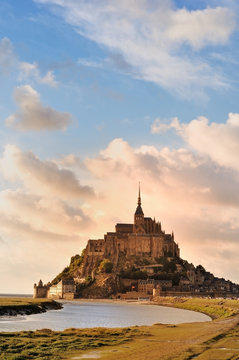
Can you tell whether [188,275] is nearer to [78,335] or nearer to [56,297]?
[56,297]

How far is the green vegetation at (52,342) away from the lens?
31.7m

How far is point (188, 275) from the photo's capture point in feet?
606

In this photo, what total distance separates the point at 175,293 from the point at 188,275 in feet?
78.8

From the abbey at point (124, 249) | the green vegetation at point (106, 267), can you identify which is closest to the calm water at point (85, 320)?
the green vegetation at point (106, 267)

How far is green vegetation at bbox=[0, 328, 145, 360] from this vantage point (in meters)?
31.7

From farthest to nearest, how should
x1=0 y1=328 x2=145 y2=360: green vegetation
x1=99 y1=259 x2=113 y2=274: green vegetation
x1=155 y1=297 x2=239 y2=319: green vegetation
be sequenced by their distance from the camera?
x1=99 y1=259 x2=113 y2=274: green vegetation
x1=155 y1=297 x2=239 y2=319: green vegetation
x1=0 y1=328 x2=145 y2=360: green vegetation

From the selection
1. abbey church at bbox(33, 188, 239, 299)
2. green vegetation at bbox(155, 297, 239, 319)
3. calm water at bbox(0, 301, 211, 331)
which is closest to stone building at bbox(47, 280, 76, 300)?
abbey church at bbox(33, 188, 239, 299)

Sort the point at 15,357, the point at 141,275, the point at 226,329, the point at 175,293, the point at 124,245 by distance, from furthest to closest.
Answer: the point at 124,245 < the point at 141,275 < the point at 175,293 < the point at 226,329 < the point at 15,357

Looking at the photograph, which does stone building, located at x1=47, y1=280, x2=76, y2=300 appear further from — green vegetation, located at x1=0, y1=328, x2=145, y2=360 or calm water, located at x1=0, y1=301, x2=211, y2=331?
green vegetation, located at x1=0, y1=328, x2=145, y2=360

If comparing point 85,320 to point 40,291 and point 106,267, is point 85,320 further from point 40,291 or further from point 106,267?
point 40,291

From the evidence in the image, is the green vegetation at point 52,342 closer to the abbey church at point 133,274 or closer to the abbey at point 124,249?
the abbey church at point 133,274

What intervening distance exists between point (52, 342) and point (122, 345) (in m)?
5.43

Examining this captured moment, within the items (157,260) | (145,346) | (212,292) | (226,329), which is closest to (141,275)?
(157,260)

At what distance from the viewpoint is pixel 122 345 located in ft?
121
